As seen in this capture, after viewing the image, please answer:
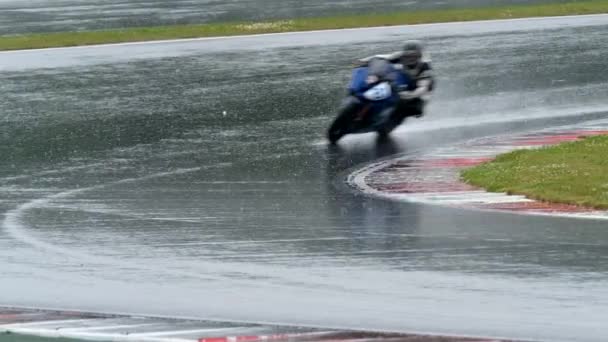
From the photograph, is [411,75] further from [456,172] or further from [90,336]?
[90,336]

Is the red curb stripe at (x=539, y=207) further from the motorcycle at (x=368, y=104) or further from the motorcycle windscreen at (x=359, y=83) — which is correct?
the motorcycle windscreen at (x=359, y=83)

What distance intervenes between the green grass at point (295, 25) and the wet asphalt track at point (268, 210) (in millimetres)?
4137

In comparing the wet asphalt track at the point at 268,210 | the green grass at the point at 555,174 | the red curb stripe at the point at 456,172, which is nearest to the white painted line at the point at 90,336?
the wet asphalt track at the point at 268,210

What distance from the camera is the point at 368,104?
20328mm

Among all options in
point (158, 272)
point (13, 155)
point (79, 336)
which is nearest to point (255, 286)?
point (158, 272)

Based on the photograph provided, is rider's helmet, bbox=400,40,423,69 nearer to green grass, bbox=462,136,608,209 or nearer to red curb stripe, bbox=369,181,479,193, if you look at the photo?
green grass, bbox=462,136,608,209

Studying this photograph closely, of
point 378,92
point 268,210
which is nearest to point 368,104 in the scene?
point 378,92

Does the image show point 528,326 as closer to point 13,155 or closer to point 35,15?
point 13,155

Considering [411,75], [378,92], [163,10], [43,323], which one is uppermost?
[163,10]

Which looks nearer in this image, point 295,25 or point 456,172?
point 456,172

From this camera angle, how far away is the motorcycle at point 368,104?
2023 centimetres

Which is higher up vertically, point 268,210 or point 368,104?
point 368,104

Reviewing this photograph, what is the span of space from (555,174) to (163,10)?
28.2 meters

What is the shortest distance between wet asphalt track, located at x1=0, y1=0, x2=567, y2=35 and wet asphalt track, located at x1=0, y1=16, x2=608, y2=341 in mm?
8827
